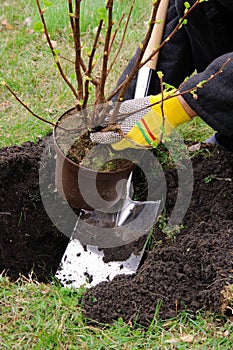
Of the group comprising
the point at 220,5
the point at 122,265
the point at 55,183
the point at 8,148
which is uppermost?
the point at 220,5

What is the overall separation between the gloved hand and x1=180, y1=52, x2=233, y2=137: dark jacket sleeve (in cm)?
8

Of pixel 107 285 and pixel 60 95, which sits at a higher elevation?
pixel 60 95

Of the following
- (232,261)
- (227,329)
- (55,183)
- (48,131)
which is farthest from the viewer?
(48,131)

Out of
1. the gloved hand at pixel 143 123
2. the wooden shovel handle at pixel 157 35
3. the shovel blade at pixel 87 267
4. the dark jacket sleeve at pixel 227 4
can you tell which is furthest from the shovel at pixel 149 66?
the shovel blade at pixel 87 267

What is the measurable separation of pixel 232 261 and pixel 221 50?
0.96m

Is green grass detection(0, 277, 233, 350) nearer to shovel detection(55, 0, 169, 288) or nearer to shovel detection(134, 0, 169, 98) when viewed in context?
shovel detection(55, 0, 169, 288)

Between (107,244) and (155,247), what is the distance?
252 mm

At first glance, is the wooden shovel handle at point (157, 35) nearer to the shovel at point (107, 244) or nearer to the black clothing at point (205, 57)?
the black clothing at point (205, 57)

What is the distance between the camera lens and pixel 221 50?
2260mm

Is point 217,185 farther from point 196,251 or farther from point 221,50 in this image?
point 221,50

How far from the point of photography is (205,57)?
7.86 ft

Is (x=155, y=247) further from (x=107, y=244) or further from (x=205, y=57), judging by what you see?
(x=205, y=57)

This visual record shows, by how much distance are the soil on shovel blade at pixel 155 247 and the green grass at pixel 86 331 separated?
0.04m

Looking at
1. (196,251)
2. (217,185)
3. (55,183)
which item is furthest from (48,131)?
(196,251)
